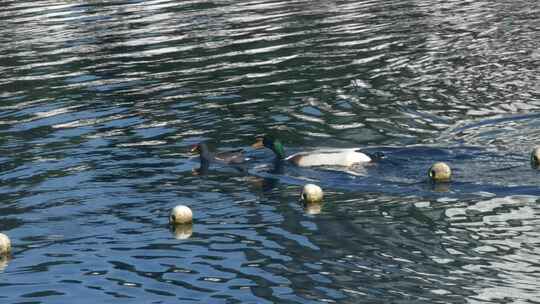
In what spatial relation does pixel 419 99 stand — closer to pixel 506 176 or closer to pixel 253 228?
pixel 506 176

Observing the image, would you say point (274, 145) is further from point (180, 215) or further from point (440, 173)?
point (180, 215)

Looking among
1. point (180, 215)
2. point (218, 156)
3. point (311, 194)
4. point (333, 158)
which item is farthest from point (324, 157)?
point (180, 215)

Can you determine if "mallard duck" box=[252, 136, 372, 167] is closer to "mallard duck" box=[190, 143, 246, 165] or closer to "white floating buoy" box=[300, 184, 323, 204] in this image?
"mallard duck" box=[190, 143, 246, 165]

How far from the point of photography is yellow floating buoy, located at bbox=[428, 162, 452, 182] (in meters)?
21.5

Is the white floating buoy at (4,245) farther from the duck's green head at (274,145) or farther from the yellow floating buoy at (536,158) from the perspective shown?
the yellow floating buoy at (536,158)

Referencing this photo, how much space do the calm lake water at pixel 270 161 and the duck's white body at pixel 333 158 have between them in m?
0.32

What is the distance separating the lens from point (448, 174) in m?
21.6

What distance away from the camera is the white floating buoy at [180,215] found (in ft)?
64.6

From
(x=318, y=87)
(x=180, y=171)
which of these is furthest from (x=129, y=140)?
(x=318, y=87)

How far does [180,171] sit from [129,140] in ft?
11.2

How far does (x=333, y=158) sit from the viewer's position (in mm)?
23391

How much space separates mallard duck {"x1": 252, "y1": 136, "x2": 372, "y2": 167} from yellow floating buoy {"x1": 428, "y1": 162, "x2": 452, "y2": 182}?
6.36 feet

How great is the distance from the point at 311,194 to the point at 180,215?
2670mm

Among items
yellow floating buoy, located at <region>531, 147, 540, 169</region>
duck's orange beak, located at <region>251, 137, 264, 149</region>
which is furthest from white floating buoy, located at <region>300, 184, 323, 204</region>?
yellow floating buoy, located at <region>531, 147, 540, 169</region>
